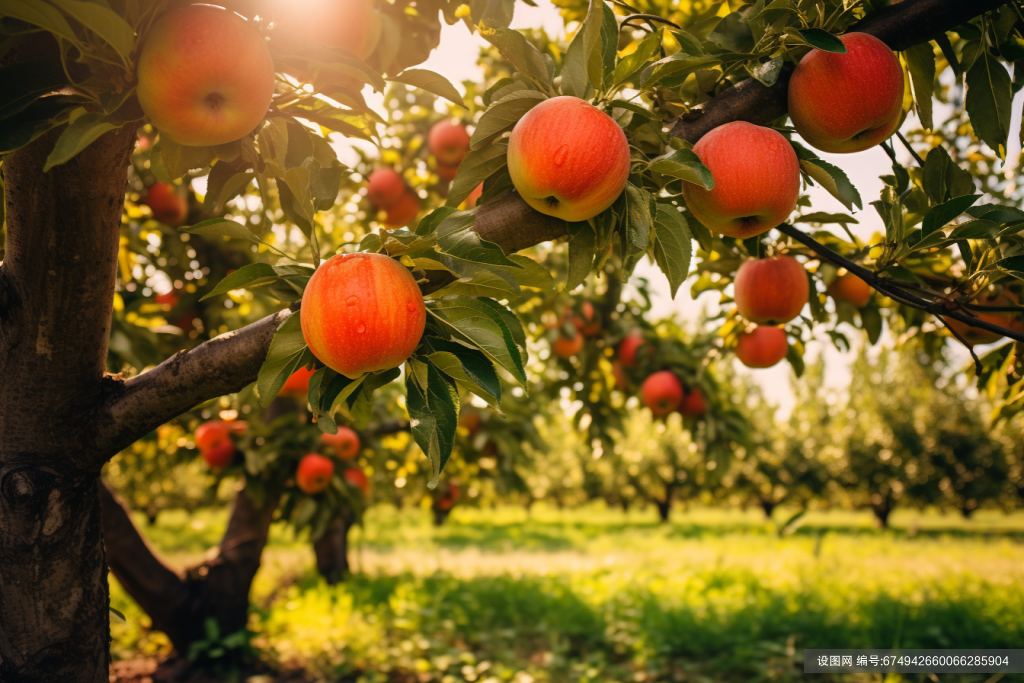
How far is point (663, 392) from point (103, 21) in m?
3.15

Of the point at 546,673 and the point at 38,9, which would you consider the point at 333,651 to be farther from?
the point at 38,9

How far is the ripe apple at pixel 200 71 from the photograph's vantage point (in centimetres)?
97

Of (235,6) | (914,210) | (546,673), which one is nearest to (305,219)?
(235,6)

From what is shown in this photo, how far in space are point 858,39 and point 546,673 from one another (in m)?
3.99

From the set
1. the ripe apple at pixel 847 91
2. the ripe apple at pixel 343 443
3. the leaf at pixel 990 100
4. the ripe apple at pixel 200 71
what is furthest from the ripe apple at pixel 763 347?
the ripe apple at pixel 343 443

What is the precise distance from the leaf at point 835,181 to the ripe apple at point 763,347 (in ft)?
3.86

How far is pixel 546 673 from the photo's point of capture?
12.8 feet

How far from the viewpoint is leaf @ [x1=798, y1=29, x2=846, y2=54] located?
1.06m

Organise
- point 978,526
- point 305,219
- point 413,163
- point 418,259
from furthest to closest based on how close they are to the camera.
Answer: point 978,526, point 413,163, point 305,219, point 418,259

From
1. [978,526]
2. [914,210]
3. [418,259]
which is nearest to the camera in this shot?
[418,259]

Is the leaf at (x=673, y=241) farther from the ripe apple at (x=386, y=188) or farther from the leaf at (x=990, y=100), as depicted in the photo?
the ripe apple at (x=386, y=188)

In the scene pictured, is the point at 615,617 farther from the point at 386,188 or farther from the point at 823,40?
the point at 823,40

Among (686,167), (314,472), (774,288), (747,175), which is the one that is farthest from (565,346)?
(686,167)

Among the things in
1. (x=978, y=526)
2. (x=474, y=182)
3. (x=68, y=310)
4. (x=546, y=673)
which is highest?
(x=474, y=182)
